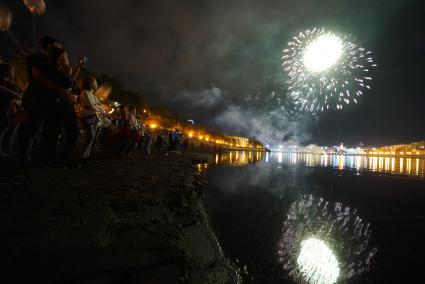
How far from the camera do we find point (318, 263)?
106 inches

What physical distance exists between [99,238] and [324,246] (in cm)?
291

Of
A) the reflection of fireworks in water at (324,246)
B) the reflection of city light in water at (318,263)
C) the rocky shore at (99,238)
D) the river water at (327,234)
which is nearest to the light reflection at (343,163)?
the river water at (327,234)

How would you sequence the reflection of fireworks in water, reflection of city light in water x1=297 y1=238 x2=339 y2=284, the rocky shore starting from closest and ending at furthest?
1. the rocky shore
2. reflection of city light in water x1=297 y1=238 x2=339 y2=284
3. the reflection of fireworks in water

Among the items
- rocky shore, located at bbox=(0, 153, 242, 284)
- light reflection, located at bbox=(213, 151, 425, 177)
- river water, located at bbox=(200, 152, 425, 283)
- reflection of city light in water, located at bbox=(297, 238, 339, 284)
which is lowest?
reflection of city light in water, located at bbox=(297, 238, 339, 284)

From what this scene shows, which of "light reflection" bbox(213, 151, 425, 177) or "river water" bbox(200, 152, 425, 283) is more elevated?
"light reflection" bbox(213, 151, 425, 177)

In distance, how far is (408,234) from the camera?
3.62 meters

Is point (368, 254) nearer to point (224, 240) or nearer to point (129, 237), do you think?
point (224, 240)

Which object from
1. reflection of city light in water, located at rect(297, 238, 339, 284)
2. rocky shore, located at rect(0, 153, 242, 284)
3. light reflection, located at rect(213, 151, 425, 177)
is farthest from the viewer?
light reflection, located at rect(213, 151, 425, 177)

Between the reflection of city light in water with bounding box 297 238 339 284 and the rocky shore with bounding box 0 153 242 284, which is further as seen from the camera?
the reflection of city light in water with bounding box 297 238 339 284

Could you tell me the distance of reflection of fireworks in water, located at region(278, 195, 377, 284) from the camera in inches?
99.5

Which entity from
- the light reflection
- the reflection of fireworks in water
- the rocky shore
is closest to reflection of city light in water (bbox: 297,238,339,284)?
the reflection of fireworks in water

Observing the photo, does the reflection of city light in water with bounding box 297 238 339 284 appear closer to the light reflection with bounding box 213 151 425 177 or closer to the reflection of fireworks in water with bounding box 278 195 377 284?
the reflection of fireworks in water with bounding box 278 195 377 284

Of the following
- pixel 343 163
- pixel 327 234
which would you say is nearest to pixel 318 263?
pixel 327 234

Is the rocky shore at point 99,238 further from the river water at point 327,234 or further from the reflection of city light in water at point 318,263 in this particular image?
the reflection of city light in water at point 318,263
